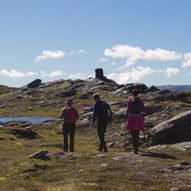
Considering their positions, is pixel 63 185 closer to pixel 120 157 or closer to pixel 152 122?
pixel 120 157

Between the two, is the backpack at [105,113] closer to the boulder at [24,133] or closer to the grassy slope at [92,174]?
the grassy slope at [92,174]

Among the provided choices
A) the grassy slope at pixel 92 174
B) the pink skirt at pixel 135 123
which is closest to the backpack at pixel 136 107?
the pink skirt at pixel 135 123

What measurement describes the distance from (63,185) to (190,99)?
251ft

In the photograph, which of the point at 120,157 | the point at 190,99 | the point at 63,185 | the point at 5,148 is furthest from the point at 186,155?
the point at 190,99

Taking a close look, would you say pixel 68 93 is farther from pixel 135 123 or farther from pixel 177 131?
pixel 135 123

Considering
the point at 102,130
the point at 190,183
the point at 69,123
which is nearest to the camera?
the point at 190,183

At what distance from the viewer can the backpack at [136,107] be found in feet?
87.6

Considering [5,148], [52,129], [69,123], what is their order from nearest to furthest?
[69,123], [5,148], [52,129]

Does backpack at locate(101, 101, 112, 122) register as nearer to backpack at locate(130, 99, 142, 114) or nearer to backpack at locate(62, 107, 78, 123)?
backpack at locate(130, 99, 142, 114)

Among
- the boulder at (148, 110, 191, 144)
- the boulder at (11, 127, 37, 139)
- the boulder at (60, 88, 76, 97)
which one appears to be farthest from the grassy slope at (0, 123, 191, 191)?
the boulder at (60, 88, 76, 97)

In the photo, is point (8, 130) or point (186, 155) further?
point (8, 130)

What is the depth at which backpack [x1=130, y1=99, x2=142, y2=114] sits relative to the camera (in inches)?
1051

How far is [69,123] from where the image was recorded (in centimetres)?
3222

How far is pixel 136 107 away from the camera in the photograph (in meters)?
26.9
